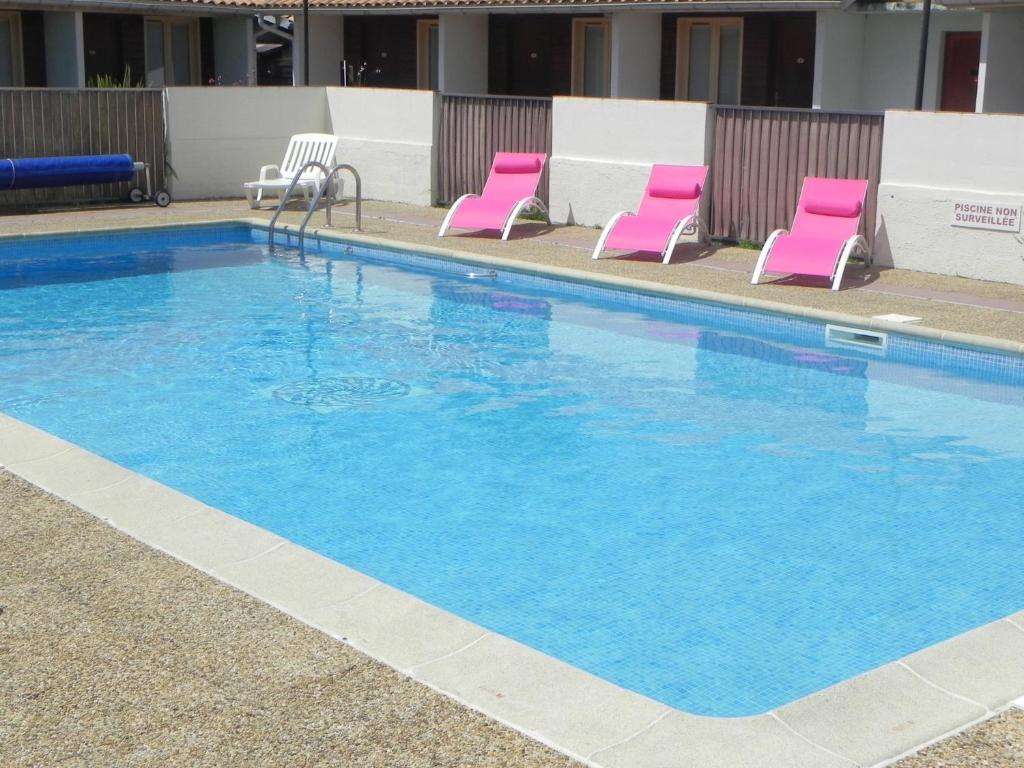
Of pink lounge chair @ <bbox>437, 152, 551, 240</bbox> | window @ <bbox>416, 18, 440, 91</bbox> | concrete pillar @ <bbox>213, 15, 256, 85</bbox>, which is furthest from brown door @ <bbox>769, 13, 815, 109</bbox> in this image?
concrete pillar @ <bbox>213, 15, 256, 85</bbox>

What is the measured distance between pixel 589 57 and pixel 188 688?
1886cm

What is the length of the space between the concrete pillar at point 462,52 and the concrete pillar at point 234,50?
13.1 ft

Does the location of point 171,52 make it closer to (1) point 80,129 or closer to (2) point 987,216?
(1) point 80,129

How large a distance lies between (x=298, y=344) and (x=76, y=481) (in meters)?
4.70

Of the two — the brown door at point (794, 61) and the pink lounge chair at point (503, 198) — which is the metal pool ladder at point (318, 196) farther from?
the brown door at point (794, 61)

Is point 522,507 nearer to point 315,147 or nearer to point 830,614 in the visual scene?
point 830,614

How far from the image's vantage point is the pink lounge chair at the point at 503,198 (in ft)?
49.9

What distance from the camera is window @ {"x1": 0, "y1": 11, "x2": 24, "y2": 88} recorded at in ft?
73.1

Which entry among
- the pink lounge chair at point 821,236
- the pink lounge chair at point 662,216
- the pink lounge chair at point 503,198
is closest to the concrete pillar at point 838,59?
the pink lounge chair at point 662,216

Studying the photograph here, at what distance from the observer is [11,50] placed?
22406mm

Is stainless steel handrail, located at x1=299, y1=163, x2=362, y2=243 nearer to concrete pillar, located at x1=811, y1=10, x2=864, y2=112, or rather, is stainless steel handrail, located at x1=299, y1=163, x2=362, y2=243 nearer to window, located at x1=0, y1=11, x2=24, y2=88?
concrete pillar, located at x1=811, y1=10, x2=864, y2=112

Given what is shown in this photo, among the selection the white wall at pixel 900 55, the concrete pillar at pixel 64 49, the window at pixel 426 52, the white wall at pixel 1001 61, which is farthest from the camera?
the window at pixel 426 52

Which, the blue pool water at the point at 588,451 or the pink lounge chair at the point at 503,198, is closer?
the blue pool water at the point at 588,451

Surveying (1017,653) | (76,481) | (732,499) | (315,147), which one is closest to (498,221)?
(315,147)
